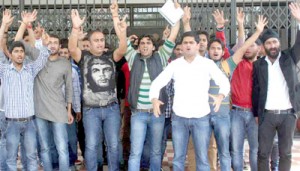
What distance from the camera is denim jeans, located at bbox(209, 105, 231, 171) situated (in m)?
4.22

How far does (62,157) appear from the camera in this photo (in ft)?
14.6

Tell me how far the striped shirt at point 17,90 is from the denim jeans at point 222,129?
5.93 feet

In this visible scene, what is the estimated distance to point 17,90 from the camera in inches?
166

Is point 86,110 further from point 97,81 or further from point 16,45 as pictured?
point 16,45

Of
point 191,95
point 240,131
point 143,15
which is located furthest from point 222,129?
point 143,15

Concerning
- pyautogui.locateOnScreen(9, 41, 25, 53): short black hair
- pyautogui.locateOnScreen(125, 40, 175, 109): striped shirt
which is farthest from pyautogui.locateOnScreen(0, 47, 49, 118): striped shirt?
pyautogui.locateOnScreen(125, 40, 175, 109): striped shirt

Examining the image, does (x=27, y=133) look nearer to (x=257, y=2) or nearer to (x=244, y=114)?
(x=244, y=114)

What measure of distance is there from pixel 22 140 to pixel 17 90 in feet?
1.72

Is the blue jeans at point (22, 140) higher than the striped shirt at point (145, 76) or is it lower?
lower

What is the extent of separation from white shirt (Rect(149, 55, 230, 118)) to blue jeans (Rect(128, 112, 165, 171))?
37cm

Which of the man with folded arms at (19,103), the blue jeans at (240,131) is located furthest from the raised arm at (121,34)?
the blue jeans at (240,131)

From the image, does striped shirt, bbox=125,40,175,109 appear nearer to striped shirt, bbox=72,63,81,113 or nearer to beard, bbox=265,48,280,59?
striped shirt, bbox=72,63,81,113

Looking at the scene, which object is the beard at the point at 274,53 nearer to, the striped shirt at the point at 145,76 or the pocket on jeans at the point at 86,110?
the striped shirt at the point at 145,76

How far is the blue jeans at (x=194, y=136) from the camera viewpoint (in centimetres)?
405
